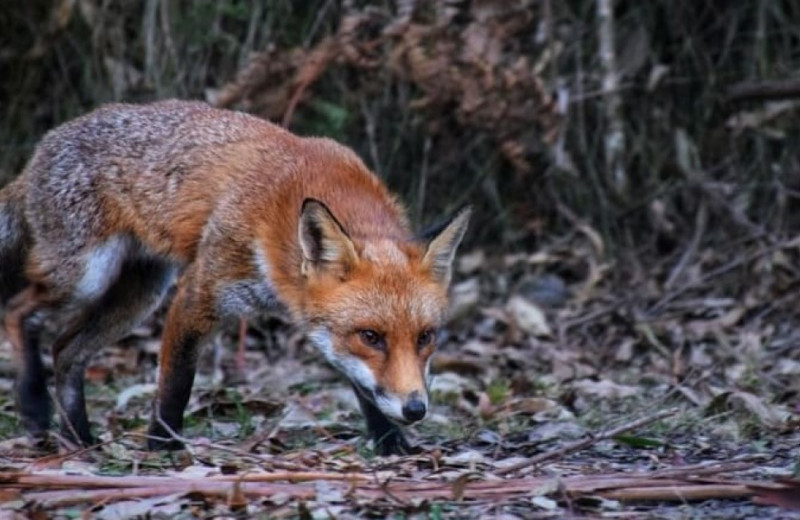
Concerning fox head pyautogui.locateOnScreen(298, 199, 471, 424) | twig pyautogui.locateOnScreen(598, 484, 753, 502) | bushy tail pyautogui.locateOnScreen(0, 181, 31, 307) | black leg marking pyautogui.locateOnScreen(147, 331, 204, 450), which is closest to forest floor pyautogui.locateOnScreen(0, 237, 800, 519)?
twig pyautogui.locateOnScreen(598, 484, 753, 502)

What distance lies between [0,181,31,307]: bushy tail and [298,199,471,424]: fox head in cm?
201

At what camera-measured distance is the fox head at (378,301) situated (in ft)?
19.1

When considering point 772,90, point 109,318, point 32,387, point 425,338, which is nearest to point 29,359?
point 32,387

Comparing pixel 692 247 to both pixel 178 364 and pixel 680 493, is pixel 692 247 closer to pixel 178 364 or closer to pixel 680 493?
pixel 178 364

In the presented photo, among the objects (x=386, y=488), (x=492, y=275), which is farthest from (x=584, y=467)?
(x=492, y=275)

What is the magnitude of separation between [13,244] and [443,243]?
2.64 metres

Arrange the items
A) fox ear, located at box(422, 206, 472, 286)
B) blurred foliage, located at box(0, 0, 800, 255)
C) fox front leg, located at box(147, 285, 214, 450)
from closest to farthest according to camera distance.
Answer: fox ear, located at box(422, 206, 472, 286)
fox front leg, located at box(147, 285, 214, 450)
blurred foliage, located at box(0, 0, 800, 255)

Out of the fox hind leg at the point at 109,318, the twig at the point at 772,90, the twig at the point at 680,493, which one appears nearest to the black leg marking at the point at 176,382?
the fox hind leg at the point at 109,318

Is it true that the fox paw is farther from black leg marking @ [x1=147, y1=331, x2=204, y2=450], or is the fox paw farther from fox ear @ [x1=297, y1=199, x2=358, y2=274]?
black leg marking @ [x1=147, y1=331, x2=204, y2=450]

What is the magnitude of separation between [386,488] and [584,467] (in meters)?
1.18

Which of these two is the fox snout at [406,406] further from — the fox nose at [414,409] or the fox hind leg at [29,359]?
the fox hind leg at [29,359]

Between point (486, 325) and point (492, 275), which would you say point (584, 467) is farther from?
point (492, 275)

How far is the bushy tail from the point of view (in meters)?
7.45

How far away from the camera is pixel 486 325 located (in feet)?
35.0
